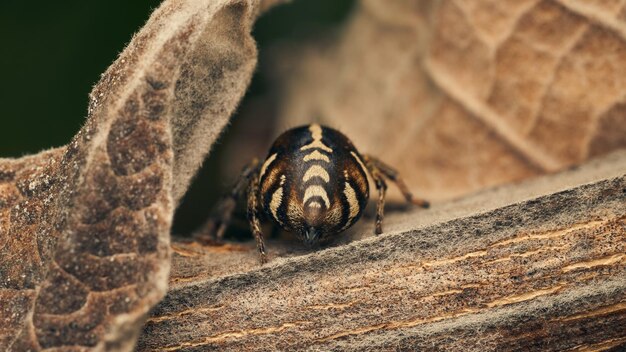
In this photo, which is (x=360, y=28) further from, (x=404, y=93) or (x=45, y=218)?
(x=45, y=218)

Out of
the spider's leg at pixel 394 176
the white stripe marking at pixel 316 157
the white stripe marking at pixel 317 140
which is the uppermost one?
the spider's leg at pixel 394 176

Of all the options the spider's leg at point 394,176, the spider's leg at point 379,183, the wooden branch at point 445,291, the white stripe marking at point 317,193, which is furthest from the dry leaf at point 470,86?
the white stripe marking at point 317,193

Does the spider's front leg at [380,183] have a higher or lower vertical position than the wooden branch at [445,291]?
higher

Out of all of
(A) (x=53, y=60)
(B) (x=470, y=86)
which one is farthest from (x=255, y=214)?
(B) (x=470, y=86)

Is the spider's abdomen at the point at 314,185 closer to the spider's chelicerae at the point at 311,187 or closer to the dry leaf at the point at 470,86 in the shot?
the spider's chelicerae at the point at 311,187

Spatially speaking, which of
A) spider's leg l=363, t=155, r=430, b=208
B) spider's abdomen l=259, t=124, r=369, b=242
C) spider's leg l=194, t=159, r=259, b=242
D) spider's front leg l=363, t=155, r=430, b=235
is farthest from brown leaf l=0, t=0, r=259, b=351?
spider's leg l=363, t=155, r=430, b=208

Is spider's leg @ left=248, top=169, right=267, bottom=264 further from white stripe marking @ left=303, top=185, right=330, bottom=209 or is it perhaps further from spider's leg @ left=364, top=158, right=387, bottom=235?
spider's leg @ left=364, top=158, right=387, bottom=235

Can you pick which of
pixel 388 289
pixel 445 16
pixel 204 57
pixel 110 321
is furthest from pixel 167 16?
pixel 445 16

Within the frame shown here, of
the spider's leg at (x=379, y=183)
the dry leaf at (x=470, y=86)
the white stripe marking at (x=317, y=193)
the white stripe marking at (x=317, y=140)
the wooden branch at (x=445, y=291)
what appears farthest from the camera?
the dry leaf at (x=470, y=86)
